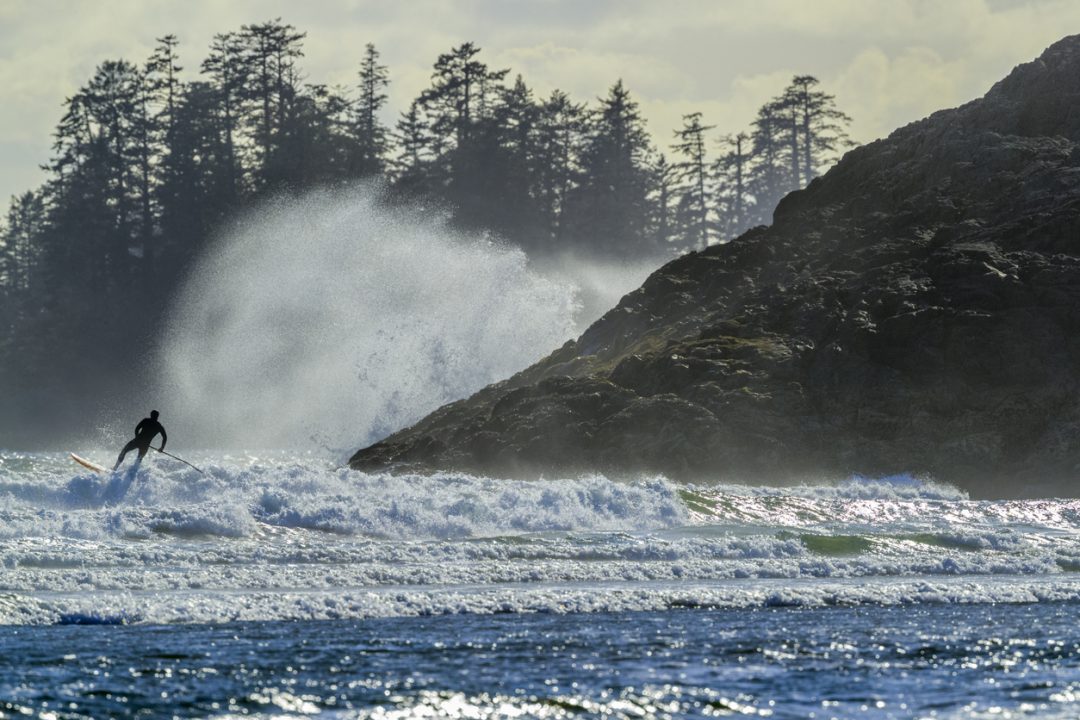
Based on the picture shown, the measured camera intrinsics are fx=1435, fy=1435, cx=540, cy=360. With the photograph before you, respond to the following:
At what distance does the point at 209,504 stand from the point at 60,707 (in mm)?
13649

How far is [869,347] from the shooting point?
42281mm

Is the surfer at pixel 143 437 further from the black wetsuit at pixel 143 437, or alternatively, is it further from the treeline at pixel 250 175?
the treeline at pixel 250 175

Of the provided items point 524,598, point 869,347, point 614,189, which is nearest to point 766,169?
point 614,189

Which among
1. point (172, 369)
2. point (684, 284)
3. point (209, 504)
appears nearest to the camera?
point (209, 504)

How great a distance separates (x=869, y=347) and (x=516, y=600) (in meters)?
26.1

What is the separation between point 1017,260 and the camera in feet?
143

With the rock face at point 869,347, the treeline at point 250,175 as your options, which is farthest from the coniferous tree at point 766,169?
the rock face at point 869,347

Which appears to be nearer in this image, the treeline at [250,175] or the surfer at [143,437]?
the surfer at [143,437]

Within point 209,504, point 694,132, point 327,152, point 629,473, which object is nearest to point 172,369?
point 327,152

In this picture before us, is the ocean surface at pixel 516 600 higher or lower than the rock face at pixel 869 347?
lower

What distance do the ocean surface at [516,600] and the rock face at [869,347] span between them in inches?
234

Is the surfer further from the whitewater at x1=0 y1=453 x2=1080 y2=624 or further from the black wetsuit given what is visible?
the whitewater at x1=0 y1=453 x2=1080 y2=624

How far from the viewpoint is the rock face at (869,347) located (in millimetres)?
39000

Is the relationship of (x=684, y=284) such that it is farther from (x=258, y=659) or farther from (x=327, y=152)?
(x=327, y=152)
